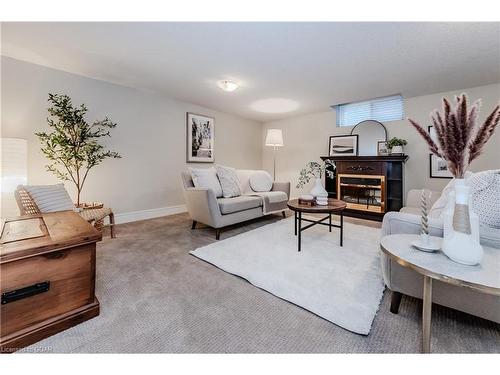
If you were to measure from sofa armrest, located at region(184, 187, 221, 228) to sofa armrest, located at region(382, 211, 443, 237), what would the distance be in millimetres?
1768

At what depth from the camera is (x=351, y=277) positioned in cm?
173

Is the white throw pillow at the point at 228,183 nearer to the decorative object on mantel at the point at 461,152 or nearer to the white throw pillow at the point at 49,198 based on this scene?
the white throw pillow at the point at 49,198

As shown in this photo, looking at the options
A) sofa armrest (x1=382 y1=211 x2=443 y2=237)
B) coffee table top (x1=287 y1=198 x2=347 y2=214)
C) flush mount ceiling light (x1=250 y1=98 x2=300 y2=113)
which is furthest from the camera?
flush mount ceiling light (x1=250 y1=98 x2=300 y2=113)

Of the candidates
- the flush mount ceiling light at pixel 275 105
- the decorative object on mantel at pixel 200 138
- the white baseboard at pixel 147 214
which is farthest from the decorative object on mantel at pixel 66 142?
the flush mount ceiling light at pixel 275 105

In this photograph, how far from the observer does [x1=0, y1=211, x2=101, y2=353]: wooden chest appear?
103cm

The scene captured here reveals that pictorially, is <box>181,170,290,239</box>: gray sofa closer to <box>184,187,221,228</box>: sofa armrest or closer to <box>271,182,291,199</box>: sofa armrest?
<box>184,187,221,228</box>: sofa armrest

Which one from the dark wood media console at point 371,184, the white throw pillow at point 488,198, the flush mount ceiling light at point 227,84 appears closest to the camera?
the white throw pillow at point 488,198

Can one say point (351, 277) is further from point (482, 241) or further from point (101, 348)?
point (101, 348)

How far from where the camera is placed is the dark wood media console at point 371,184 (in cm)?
372

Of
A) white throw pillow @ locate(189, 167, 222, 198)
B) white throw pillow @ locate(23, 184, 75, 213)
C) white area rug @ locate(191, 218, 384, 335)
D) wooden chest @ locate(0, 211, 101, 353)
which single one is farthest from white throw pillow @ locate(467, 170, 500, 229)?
white throw pillow @ locate(23, 184, 75, 213)

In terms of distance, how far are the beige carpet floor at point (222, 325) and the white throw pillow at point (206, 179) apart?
1365 mm

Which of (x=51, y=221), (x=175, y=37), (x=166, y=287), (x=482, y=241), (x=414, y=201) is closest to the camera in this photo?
(x=482, y=241)
